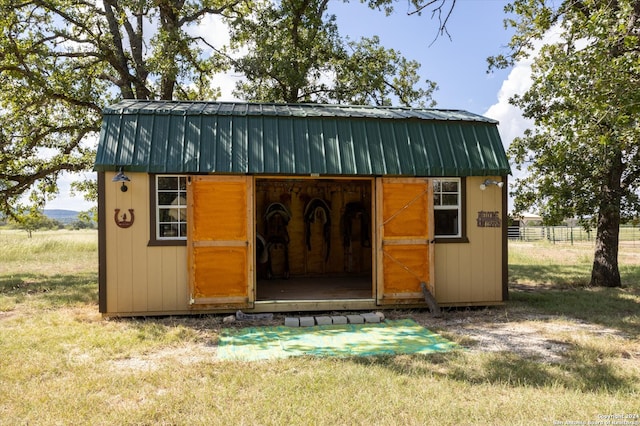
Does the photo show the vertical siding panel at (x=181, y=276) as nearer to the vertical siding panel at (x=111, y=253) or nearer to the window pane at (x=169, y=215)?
the window pane at (x=169, y=215)

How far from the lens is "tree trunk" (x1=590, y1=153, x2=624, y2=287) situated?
9953 millimetres

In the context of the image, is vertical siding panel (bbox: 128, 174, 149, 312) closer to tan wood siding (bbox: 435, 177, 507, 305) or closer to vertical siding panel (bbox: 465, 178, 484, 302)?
tan wood siding (bbox: 435, 177, 507, 305)

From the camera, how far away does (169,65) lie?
12.6 meters

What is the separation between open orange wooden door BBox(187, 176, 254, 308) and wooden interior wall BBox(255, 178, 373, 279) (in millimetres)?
3581

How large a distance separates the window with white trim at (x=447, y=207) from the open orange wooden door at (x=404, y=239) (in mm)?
230

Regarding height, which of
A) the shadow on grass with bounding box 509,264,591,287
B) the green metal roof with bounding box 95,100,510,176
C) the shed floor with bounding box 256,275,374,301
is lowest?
the shadow on grass with bounding box 509,264,591,287

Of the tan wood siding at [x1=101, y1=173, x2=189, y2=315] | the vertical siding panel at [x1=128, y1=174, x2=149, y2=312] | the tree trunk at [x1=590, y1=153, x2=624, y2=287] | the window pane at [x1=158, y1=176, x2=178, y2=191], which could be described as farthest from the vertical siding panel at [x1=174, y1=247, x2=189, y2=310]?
the tree trunk at [x1=590, y1=153, x2=624, y2=287]

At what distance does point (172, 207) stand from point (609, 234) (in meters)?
9.26

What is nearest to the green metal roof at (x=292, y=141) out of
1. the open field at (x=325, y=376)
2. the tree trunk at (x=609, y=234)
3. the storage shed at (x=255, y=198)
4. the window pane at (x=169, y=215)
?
the storage shed at (x=255, y=198)

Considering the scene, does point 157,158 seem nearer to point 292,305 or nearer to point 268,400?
point 292,305

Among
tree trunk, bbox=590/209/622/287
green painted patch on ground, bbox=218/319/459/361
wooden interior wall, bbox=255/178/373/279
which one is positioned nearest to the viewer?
green painted patch on ground, bbox=218/319/459/361

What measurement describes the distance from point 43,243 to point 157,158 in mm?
18540

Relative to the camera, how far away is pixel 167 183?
7.34 m

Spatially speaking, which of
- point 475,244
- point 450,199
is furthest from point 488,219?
point 450,199
